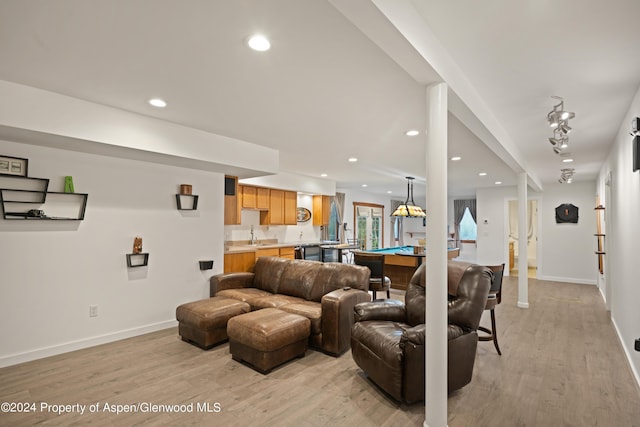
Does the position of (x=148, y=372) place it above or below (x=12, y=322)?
below

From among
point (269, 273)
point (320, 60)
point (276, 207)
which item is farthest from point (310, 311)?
point (276, 207)

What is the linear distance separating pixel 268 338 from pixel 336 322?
0.76 meters

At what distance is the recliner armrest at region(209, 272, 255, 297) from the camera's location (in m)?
4.55

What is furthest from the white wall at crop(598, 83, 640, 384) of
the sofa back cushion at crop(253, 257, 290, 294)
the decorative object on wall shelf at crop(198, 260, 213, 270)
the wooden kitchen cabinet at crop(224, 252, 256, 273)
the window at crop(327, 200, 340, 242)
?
the window at crop(327, 200, 340, 242)

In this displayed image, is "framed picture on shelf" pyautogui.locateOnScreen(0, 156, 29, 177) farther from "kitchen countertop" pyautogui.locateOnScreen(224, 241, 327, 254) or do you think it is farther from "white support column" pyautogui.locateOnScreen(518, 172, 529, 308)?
"white support column" pyautogui.locateOnScreen(518, 172, 529, 308)

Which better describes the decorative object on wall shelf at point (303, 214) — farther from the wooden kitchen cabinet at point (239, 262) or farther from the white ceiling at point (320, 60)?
the white ceiling at point (320, 60)

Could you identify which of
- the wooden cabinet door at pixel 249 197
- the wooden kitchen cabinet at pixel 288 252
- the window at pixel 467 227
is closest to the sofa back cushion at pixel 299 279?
the wooden cabinet door at pixel 249 197

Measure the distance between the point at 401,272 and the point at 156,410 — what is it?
534cm

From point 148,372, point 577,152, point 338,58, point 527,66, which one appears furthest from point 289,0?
point 577,152

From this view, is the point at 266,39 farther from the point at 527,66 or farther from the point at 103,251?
the point at 103,251

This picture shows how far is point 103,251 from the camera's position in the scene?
3791 millimetres

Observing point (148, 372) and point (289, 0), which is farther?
point (148, 372)

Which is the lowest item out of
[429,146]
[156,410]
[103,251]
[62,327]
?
[156,410]

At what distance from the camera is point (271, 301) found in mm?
3965
